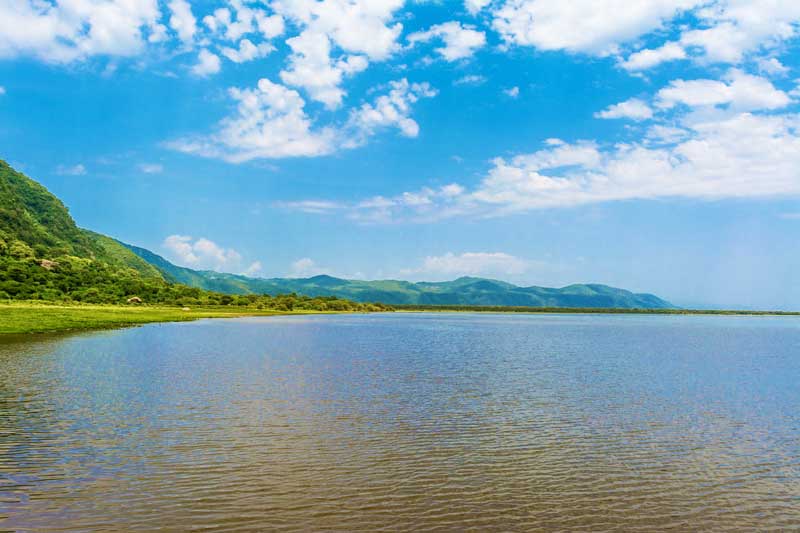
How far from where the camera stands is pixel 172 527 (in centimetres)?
1504

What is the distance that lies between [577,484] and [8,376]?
3902 cm

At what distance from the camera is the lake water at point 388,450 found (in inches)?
650

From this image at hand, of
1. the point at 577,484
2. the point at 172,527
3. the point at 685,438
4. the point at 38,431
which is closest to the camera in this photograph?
the point at 172,527

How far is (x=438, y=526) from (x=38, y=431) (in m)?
19.6

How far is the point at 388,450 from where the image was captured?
23.5m

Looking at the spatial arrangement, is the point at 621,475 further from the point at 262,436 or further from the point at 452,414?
the point at 262,436

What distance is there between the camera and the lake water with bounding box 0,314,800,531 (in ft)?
54.1

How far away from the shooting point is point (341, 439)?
25.3 m

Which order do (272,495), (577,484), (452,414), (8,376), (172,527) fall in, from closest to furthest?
(172,527) < (272,495) < (577,484) < (452,414) < (8,376)

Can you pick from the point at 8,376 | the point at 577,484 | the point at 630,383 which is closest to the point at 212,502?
the point at 577,484

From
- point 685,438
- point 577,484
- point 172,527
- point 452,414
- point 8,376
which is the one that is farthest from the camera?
point 8,376

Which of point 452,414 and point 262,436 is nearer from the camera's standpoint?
point 262,436

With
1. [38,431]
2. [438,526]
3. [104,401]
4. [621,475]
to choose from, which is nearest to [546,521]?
[438,526]

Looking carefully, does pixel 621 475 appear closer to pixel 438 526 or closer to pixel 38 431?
pixel 438 526
